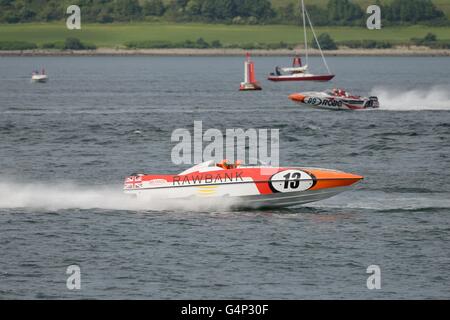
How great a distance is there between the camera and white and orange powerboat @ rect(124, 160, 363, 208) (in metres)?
36.3

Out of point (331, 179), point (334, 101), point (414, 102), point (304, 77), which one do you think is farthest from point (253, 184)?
point (304, 77)

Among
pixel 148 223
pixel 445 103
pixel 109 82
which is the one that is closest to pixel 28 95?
pixel 109 82

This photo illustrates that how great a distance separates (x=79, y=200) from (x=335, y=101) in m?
41.0

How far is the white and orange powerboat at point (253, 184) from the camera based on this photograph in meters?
36.3

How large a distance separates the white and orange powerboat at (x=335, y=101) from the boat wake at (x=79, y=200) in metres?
37.3

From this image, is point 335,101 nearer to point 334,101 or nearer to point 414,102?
point 334,101

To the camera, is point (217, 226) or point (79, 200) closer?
point (217, 226)

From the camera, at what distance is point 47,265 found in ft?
99.9

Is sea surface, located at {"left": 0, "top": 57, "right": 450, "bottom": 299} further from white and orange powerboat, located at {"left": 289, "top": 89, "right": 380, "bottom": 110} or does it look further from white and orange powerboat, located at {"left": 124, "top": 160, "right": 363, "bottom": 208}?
white and orange powerboat, located at {"left": 289, "top": 89, "right": 380, "bottom": 110}

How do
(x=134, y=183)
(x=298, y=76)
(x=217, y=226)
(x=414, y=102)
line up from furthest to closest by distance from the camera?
1. (x=298, y=76)
2. (x=414, y=102)
3. (x=134, y=183)
4. (x=217, y=226)

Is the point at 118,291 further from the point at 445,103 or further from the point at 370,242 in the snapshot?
the point at 445,103

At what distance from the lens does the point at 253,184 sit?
36.4m

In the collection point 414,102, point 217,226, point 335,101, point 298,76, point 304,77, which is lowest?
point 217,226

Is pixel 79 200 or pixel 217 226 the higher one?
pixel 79 200
